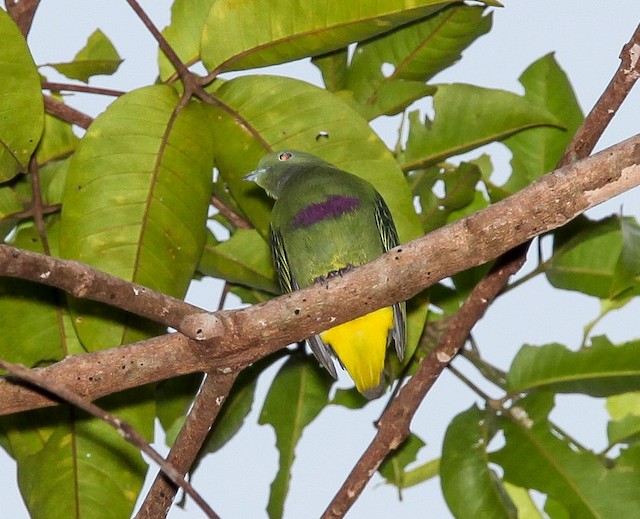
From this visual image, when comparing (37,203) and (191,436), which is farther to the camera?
(37,203)

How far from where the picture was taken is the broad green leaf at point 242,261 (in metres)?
3.61

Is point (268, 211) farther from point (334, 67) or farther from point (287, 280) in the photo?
point (334, 67)

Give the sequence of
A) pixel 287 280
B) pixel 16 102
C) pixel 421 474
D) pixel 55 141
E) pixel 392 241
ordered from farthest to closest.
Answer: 1. pixel 421 474
2. pixel 55 141
3. pixel 287 280
4. pixel 392 241
5. pixel 16 102

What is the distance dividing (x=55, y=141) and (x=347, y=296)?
1553 mm

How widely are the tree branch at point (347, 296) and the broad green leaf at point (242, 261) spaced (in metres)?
1.03

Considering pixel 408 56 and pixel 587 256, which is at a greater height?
pixel 408 56

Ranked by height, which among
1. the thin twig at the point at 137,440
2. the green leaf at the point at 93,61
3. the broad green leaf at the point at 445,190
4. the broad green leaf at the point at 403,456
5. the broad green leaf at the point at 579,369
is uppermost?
the green leaf at the point at 93,61

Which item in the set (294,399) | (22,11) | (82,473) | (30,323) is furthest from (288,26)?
(82,473)

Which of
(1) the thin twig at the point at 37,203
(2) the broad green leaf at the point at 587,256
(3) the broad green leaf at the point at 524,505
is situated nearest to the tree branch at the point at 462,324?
(2) the broad green leaf at the point at 587,256

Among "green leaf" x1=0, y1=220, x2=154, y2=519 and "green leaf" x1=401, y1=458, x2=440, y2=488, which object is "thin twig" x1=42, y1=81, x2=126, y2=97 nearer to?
"green leaf" x1=0, y1=220, x2=154, y2=519

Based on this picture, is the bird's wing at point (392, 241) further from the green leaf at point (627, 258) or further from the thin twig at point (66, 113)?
the thin twig at point (66, 113)

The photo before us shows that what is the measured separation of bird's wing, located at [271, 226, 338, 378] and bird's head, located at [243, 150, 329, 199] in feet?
0.49

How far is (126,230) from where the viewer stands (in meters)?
3.20

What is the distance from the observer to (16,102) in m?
3.20
